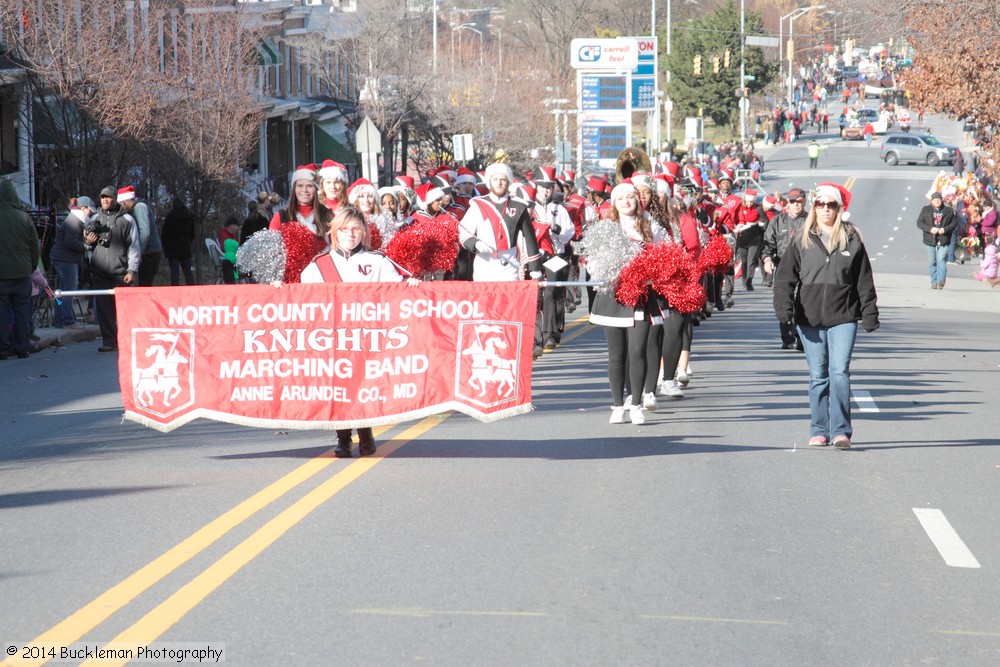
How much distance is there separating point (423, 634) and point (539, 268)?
9764 millimetres

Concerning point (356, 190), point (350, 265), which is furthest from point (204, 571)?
point (356, 190)

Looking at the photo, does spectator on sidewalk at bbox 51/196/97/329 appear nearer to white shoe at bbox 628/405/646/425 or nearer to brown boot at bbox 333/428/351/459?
white shoe at bbox 628/405/646/425

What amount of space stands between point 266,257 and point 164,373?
1061 mm

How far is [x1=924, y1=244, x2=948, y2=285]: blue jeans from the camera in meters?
30.8

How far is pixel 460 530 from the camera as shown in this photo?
7660 mm

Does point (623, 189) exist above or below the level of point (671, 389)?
above

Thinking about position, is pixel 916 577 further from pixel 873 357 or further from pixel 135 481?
pixel 873 357

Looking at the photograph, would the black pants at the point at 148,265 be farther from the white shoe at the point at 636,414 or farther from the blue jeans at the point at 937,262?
the blue jeans at the point at 937,262

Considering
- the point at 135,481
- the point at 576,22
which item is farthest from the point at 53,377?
the point at 576,22

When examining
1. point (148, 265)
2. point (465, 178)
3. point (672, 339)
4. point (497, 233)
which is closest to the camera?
point (672, 339)

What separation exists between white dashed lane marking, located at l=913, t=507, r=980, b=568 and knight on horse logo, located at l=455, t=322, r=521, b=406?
2583 mm

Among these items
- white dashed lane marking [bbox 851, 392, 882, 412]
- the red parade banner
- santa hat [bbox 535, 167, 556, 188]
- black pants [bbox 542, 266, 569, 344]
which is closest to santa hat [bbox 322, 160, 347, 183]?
the red parade banner

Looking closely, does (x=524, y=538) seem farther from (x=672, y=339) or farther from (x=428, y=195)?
(x=428, y=195)

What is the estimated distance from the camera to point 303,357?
31.3 feet
